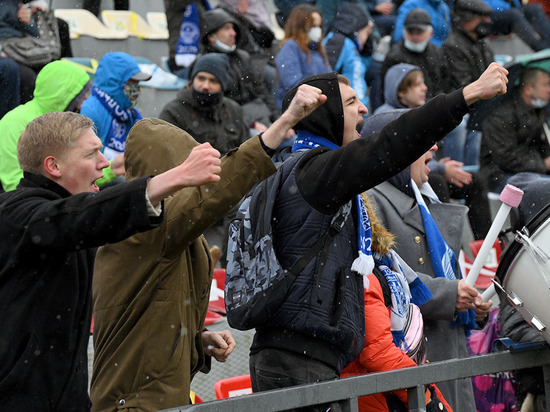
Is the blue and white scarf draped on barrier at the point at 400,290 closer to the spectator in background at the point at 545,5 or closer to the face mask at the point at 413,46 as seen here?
the face mask at the point at 413,46

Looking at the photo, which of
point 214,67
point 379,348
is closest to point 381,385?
point 379,348

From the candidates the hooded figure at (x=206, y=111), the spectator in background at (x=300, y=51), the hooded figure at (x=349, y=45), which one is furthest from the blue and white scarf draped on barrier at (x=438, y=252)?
the hooded figure at (x=349, y=45)

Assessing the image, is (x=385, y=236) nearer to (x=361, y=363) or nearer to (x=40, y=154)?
(x=361, y=363)

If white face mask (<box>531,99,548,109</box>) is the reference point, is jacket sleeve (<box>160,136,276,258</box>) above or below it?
A: above

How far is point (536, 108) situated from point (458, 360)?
569 centimetres

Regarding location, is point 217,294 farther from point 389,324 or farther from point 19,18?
point 389,324

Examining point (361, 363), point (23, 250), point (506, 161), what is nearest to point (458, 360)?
point (361, 363)

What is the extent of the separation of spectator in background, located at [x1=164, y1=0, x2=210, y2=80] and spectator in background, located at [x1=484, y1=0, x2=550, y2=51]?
490cm

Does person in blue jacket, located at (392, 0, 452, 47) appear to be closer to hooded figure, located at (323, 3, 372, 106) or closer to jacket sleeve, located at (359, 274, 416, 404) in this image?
hooded figure, located at (323, 3, 372, 106)

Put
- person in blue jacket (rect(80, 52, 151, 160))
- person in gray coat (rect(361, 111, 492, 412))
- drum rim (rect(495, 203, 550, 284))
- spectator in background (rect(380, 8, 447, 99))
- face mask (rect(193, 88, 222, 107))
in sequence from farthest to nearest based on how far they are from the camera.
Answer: spectator in background (rect(380, 8, 447, 99))
face mask (rect(193, 88, 222, 107))
person in blue jacket (rect(80, 52, 151, 160))
person in gray coat (rect(361, 111, 492, 412))
drum rim (rect(495, 203, 550, 284))

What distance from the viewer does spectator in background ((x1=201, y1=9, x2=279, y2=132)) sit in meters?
9.46

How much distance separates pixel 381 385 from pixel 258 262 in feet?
2.21

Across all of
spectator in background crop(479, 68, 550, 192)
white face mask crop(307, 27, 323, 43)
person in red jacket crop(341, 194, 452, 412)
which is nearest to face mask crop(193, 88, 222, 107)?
white face mask crop(307, 27, 323, 43)

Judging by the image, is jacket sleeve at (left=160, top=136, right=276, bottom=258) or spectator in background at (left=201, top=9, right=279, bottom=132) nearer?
jacket sleeve at (left=160, top=136, right=276, bottom=258)
